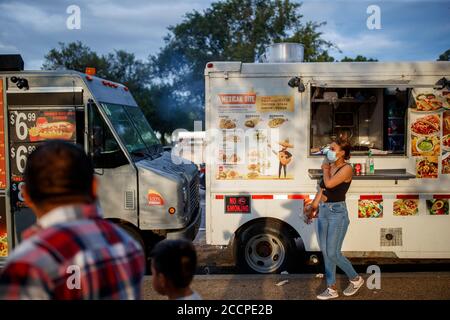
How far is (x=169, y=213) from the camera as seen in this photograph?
18.9 feet

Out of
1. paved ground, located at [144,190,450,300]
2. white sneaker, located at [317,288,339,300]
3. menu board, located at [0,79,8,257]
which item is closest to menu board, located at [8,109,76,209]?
menu board, located at [0,79,8,257]

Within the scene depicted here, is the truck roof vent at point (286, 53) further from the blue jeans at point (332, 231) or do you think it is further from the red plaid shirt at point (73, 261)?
the red plaid shirt at point (73, 261)

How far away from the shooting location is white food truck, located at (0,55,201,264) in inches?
224

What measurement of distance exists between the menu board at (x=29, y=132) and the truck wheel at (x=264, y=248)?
270 cm

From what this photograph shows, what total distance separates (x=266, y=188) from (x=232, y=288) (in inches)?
56.1

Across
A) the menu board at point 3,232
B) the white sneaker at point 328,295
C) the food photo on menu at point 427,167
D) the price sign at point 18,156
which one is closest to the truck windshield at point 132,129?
the price sign at point 18,156

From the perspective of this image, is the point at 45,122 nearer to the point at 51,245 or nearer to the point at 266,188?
the point at 266,188

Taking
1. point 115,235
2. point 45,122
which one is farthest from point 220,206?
point 115,235

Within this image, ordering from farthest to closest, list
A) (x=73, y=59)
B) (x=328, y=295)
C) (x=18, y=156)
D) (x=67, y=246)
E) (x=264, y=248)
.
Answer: (x=73, y=59), (x=264, y=248), (x=18, y=156), (x=328, y=295), (x=67, y=246)

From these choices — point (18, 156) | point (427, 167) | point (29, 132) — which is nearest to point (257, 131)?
point (427, 167)

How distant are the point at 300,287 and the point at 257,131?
2.14m

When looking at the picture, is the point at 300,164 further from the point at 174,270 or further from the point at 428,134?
the point at 174,270

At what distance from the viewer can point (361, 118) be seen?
693cm

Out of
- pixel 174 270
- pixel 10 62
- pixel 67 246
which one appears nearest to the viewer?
pixel 67 246
